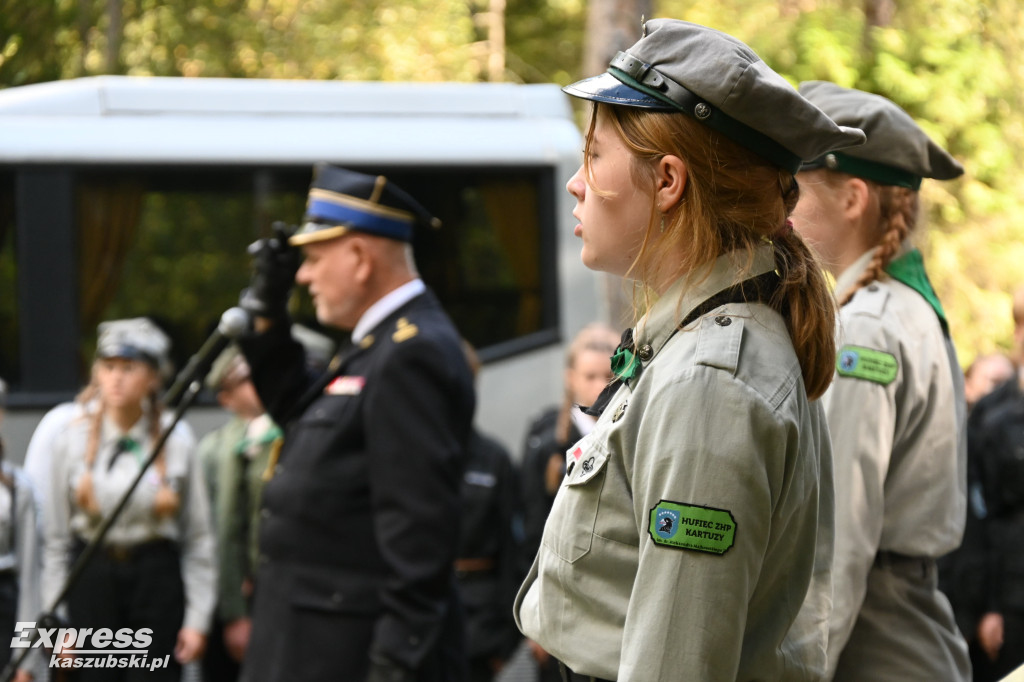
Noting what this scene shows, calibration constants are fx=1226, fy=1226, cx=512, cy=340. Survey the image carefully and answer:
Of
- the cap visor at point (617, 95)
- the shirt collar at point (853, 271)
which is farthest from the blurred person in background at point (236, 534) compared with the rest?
the cap visor at point (617, 95)

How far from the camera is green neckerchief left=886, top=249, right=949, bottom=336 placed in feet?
8.66

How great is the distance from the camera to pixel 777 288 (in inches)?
68.4

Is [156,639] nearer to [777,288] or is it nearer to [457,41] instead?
[777,288]

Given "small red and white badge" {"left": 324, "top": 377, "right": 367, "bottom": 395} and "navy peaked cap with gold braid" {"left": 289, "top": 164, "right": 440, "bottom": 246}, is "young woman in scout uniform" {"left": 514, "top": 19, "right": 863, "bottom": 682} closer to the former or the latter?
"small red and white badge" {"left": 324, "top": 377, "right": 367, "bottom": 395}

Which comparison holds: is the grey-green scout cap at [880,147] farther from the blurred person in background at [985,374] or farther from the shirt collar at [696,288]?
the blurred person in background at [985,374]

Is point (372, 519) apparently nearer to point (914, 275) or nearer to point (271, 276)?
point (271, 276)

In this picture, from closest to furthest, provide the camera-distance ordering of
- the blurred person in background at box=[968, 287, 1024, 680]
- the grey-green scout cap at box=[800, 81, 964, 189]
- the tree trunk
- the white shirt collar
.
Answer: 1. the grey-green scout cap at box=[800, 81, 964, 189]
2. the white shirt collar
3. the blurred person in background at box=[968, 287, 1024, 680]
4. the tree trunk

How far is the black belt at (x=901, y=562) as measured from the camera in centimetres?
246

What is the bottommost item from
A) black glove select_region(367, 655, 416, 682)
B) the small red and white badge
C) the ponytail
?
black glove select_region(367, 655, 416, 682)

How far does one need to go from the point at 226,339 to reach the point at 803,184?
6.20 ft

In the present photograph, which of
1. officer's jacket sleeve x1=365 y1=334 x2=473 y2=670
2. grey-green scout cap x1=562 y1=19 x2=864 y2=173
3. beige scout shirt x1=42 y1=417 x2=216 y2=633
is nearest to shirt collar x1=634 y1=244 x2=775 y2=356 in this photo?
grey-green scout cap x1=562 y1=19 x2=864 y2=173

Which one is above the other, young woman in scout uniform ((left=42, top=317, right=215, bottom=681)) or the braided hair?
the braided hair

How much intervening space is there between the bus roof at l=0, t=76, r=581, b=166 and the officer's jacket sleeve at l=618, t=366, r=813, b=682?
5443mm

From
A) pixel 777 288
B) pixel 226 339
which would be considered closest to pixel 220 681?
pixel 226 339
